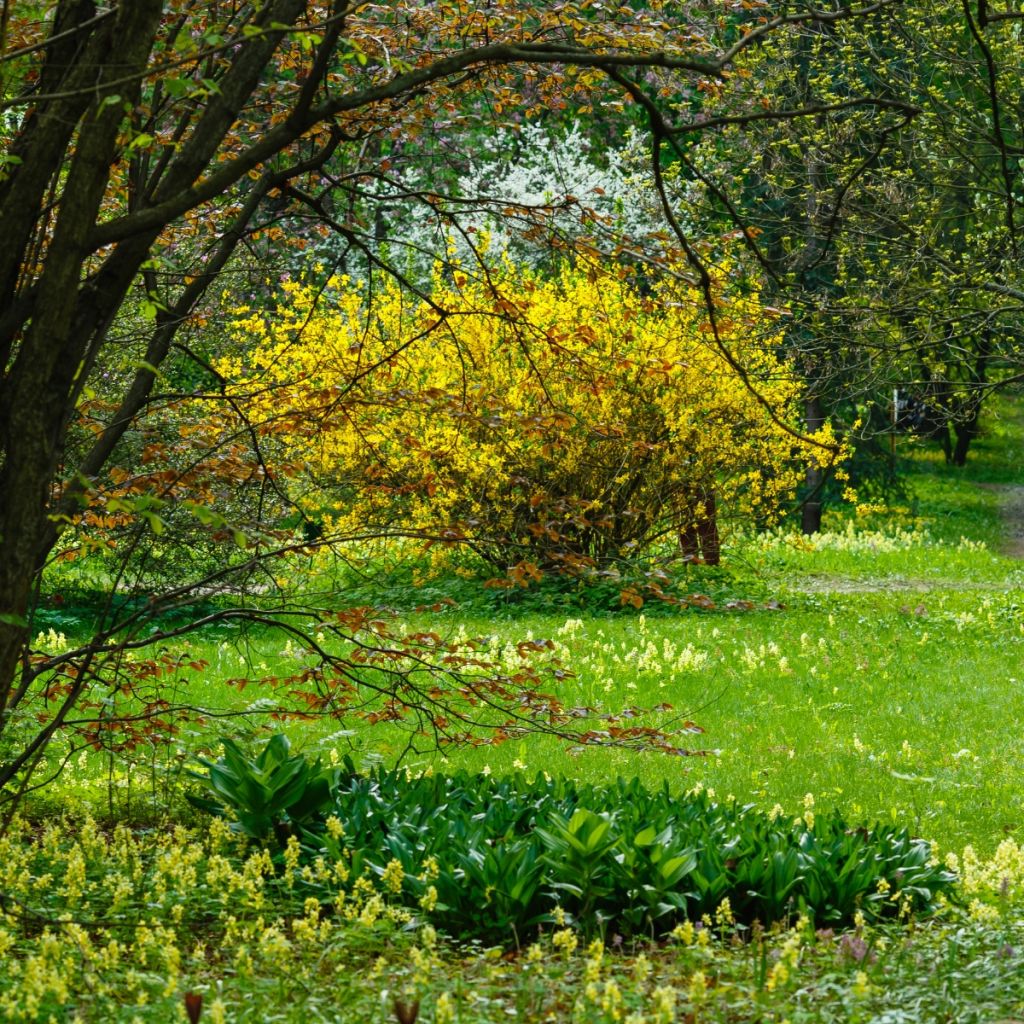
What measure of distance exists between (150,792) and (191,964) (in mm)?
2594

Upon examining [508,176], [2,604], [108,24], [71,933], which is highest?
[508,176]

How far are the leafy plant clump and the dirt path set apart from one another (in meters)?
16.5

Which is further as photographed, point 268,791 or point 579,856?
point 268,791

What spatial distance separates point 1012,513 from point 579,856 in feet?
73.8

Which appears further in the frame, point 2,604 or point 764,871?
point 764,871

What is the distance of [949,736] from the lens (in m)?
8.22

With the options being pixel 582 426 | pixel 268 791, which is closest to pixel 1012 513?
pixel 582 426

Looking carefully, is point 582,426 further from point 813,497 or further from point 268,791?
point 813,497

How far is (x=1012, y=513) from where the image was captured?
2489 centimetres

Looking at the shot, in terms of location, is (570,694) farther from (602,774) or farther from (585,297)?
(585,297)

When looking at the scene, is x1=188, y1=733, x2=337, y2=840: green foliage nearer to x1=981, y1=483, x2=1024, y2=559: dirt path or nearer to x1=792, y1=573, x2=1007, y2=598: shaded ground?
x1=792, y1=573, x2=1007, y2=598: shaded ground

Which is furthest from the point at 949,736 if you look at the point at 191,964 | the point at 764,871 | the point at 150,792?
the point at 191,964

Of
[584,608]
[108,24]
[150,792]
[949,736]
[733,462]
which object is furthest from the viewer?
[733,462]

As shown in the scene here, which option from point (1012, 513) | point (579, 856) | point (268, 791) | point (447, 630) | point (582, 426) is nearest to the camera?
point (579, 856)
